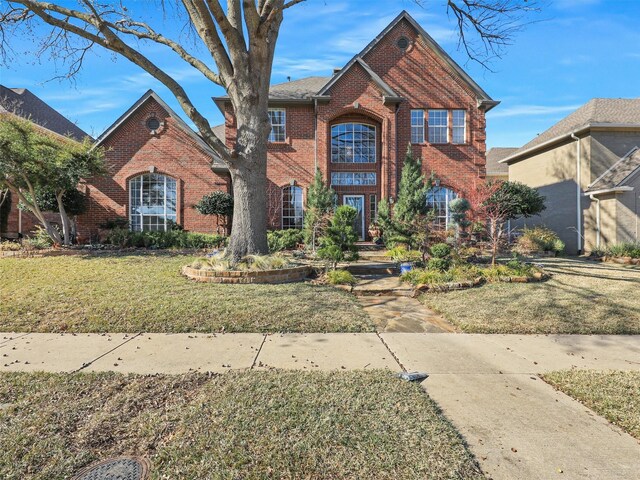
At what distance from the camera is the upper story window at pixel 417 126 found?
16641 mm

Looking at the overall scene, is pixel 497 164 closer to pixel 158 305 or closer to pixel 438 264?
pixel 438 264

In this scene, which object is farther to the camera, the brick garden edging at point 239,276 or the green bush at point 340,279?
the green bush at point 340,279

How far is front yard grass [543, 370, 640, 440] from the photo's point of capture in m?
2.85

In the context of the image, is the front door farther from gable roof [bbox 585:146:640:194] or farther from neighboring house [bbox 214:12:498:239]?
gable roof [bbox 585:146:640:194]

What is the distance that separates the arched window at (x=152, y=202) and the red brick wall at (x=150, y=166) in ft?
0.98

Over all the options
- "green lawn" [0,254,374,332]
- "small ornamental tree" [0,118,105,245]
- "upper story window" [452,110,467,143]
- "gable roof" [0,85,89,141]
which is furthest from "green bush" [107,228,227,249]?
"upper story window" [452,110,467,143]

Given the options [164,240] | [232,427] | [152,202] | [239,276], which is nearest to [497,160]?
[152,202]

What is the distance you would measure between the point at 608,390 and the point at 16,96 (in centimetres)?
2659

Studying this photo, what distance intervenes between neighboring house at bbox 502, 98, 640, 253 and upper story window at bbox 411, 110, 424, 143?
6.35m

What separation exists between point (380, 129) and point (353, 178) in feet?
8.78

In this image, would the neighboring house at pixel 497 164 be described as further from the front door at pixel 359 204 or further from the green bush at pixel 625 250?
the front door at pixel 359 204

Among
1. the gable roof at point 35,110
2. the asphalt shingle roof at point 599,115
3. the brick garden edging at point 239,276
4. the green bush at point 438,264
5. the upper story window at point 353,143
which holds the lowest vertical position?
the brick garden edging at point 239,276

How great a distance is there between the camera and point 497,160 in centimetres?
2631

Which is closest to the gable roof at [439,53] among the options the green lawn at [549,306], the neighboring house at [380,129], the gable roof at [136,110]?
the neighboring house at [380,129]
